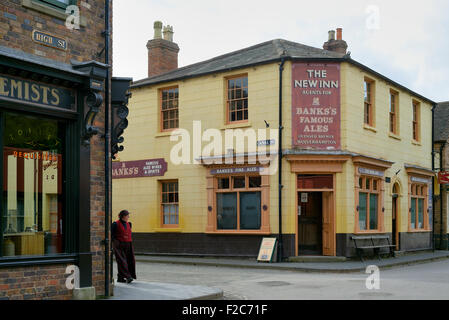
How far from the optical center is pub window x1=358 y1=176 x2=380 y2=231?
20.6 meters

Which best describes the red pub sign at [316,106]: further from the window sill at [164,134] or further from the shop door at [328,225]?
the window sill at [164,134]

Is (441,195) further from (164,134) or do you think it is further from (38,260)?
(38,260)

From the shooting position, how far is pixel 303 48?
854 inches

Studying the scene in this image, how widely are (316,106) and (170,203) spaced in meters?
7.04

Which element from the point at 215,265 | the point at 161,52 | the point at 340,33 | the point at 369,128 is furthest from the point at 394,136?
the point at 161,52

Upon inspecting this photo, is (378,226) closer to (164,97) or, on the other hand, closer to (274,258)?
(274,258)

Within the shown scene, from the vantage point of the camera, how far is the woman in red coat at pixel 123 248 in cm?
1286

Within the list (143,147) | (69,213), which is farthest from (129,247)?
(143,147)

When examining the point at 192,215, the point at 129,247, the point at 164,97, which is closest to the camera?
the point at 129,247

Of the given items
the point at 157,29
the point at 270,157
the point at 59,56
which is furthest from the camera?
the point at 157,29

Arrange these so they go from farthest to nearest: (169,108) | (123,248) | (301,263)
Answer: (169,108), (301,263), (123,248)

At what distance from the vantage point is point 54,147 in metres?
10.1

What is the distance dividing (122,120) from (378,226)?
13744mm

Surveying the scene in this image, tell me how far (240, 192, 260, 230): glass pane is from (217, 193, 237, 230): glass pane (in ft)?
0.96
